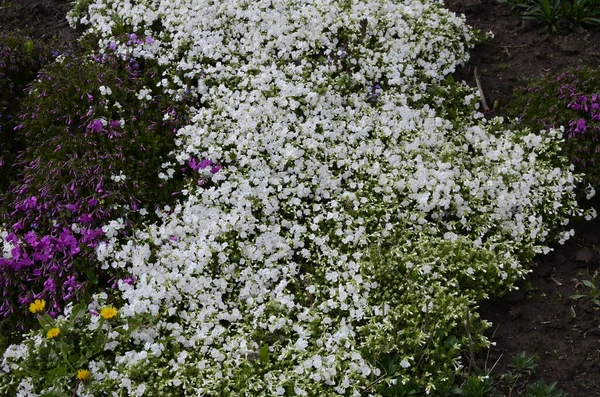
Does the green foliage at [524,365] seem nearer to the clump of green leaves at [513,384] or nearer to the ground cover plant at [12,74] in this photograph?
the clump of green leaves at [513,384]

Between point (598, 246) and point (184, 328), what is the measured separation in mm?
3388

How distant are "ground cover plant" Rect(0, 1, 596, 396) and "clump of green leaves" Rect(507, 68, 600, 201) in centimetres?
15

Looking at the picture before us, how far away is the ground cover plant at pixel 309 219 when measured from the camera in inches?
161

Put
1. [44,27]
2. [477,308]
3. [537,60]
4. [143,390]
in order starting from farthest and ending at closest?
[44,27], [537,60], [477,308], [143,390]

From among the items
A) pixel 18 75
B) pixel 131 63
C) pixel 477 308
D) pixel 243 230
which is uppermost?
pixel 18 75

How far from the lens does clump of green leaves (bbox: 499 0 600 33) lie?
675 cm

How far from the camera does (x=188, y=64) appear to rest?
19.4 feet

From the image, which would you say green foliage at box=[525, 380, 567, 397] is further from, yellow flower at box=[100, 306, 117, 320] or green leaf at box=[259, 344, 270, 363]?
yellow flower at box=[100, 306, 117, 320]

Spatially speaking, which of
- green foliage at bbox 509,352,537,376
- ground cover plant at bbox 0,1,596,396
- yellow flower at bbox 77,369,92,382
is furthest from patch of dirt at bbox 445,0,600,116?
yellow flower at bbox 77,369,92,382

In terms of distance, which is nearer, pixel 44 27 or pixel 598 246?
pixel 598 246

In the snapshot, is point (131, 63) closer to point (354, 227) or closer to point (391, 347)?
point (354, 227)

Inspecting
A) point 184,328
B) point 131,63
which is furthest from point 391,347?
point 131,63

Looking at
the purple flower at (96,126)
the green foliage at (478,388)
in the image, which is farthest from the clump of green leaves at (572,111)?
the purple flower at (96,126)

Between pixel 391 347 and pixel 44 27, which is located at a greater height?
pixel 44 27
